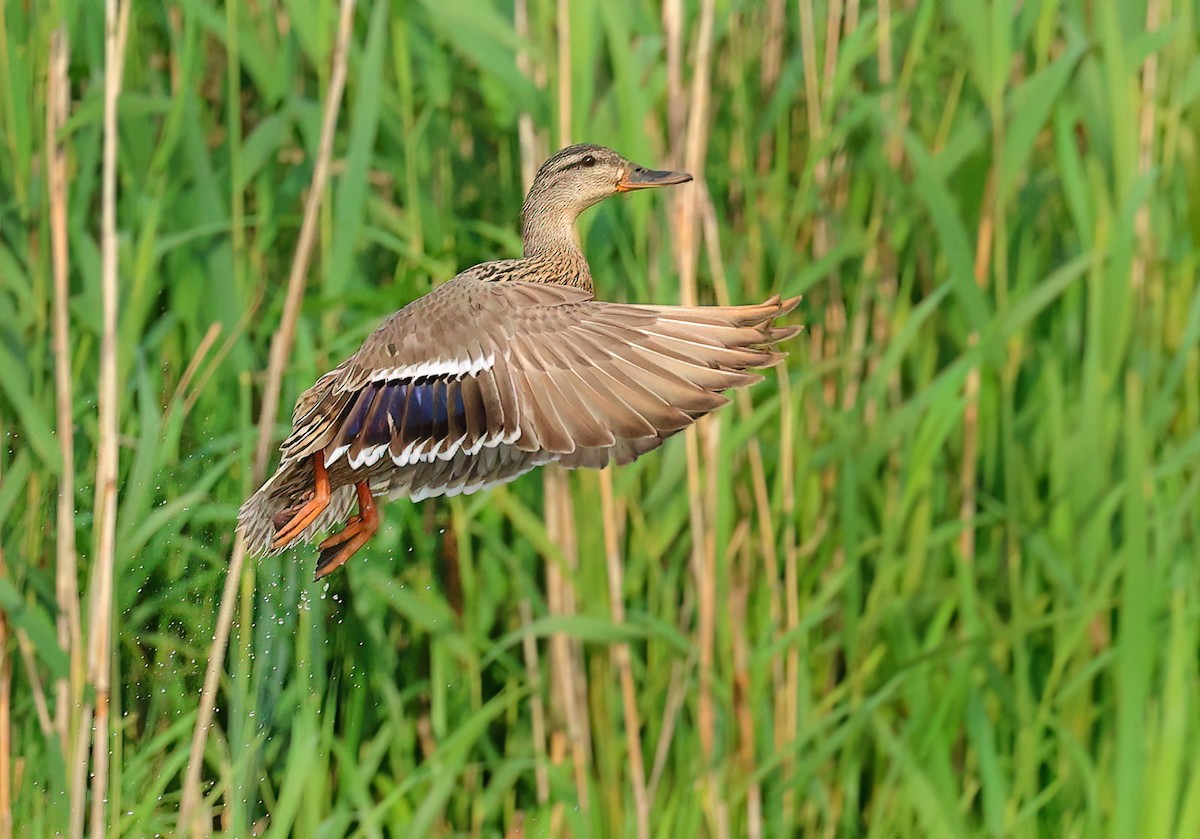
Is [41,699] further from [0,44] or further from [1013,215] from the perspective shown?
[1013,215]

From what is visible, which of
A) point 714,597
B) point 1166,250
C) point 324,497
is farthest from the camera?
point 1166,250

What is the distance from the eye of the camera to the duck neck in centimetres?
215

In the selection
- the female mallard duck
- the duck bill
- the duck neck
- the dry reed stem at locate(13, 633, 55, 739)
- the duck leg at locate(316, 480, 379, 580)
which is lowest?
the dry reed stem at locate(13, 633, 55, 739)

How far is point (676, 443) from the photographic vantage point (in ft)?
8.96

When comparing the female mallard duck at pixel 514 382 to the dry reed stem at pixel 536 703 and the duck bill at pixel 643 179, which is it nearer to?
the duck bill at pixel 643 179

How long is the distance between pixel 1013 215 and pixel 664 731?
43.8 inches

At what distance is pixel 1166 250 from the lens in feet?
9.69

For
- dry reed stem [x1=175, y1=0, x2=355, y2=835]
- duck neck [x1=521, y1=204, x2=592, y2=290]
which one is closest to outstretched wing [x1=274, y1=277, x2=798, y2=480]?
duck neck [x1=521, y1=204, x2=592, y2=290]

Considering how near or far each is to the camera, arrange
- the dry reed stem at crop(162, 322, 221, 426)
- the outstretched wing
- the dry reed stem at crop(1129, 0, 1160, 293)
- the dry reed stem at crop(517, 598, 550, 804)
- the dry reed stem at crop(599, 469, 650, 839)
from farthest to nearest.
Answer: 1. the dry reed stem at crop(1129, 0, 1160, 293)
2. the dry reed stem at crop(517, 598, 550, 804)
3. the dry reed stem at crop(599, 469, 650, 839)
4. the dry reed stem at crop(162, 322, 221, 426)
5. the outstretched wing

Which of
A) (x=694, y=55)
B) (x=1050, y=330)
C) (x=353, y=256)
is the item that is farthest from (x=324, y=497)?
(x=1050, y=330)

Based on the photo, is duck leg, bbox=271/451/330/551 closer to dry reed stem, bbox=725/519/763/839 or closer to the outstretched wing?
the outstretched wing

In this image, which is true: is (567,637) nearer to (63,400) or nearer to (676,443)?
(676,443)

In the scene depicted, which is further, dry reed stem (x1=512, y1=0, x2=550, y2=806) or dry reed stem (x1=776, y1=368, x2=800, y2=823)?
dry reed stem (x1=776, y1=368, x2=800, y2=823)

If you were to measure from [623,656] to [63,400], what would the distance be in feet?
3.18
